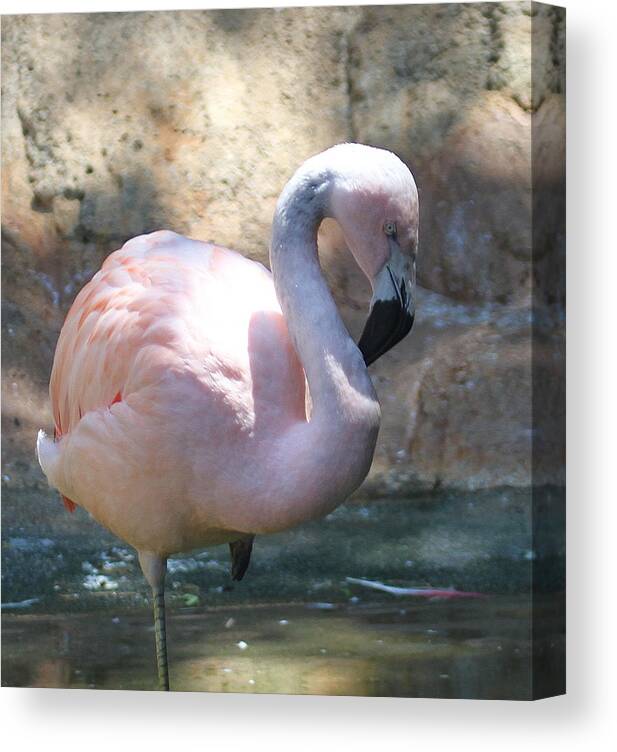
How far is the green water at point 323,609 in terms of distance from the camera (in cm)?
452

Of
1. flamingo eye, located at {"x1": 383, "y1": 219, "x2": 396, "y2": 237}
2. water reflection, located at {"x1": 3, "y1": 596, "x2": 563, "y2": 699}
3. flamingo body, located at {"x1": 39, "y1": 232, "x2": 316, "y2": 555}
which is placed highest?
flamingo eye, located at {"x1": 383, "y1": 219, "x2": 396, "y2": 237}

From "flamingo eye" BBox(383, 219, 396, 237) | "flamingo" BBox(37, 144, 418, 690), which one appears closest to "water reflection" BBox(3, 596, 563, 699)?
"flamingo" BBox(37, 144, 418, 690)

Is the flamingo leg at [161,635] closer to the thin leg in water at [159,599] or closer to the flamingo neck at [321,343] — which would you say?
the thin leg in water at [159,599]

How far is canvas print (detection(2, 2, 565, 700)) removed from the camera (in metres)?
4.30

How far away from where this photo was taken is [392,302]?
4.25m

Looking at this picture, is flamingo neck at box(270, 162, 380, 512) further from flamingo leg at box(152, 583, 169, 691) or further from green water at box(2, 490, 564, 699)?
flamingo leg at box(152, 583, 169, 691)

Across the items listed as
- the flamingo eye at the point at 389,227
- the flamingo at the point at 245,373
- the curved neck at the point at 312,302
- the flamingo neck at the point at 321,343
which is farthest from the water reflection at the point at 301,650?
the flamingo eye at the point at 389,227

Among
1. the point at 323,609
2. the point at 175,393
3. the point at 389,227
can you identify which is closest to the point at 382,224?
the point at 389,227

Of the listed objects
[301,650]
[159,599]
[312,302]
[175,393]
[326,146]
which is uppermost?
[326,146]

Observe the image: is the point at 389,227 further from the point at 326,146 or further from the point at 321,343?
the point at 326,146

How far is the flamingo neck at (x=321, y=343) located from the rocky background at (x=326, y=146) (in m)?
0.48

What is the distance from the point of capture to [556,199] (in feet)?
14.9

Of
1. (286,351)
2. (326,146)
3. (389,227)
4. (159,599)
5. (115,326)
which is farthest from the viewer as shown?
(326,146)

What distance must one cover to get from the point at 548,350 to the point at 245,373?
2.45 ft
